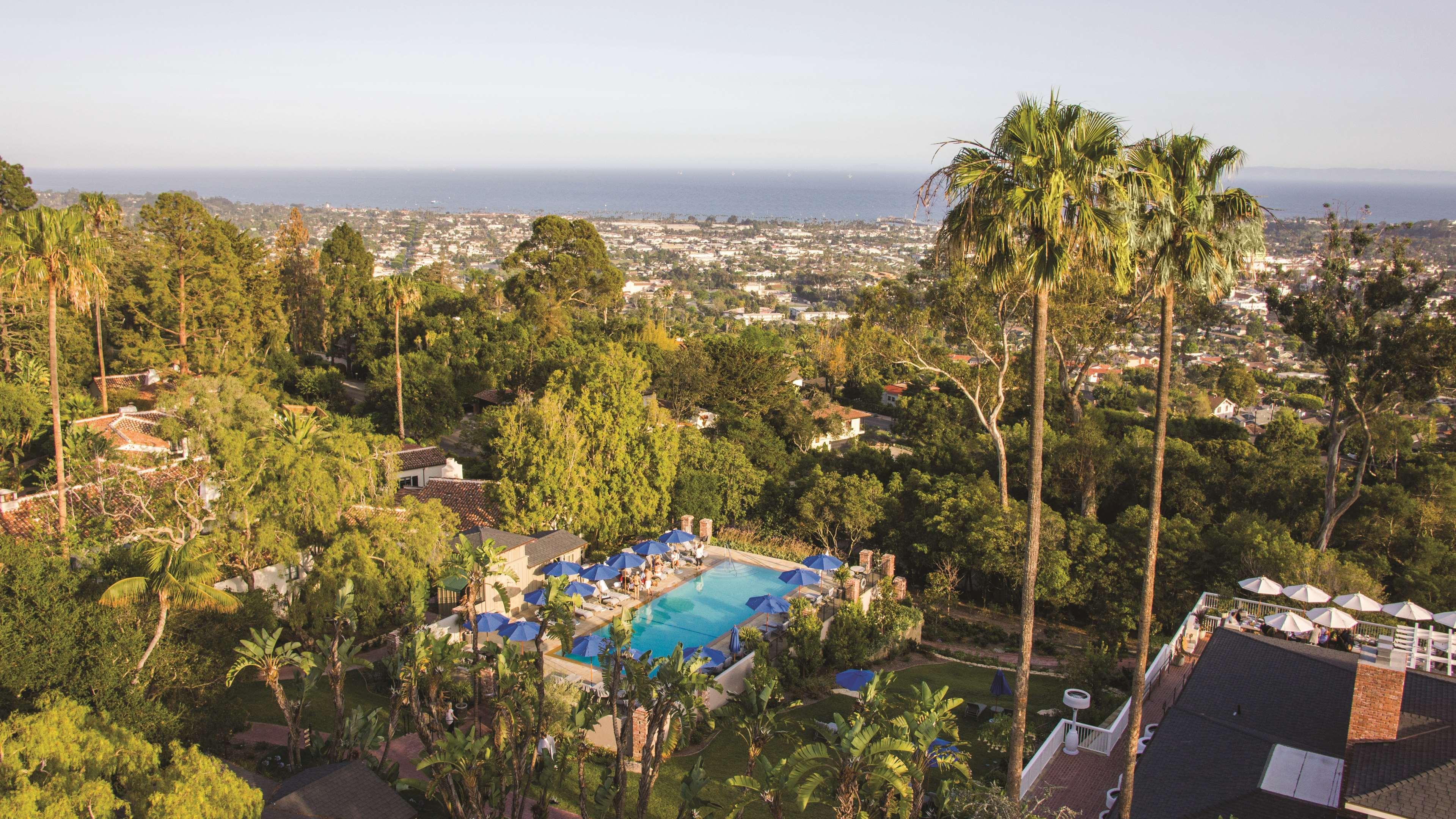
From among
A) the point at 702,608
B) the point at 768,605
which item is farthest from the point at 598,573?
the point at 768,605

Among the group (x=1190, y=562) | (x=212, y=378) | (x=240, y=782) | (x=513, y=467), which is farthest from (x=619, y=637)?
(x=212, y=378)

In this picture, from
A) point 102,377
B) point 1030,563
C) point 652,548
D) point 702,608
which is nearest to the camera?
point 1030,563

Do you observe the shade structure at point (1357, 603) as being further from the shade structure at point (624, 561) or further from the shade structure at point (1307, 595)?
the shade structure at point (624, 561)

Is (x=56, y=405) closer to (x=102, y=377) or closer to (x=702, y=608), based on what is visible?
(x=702, y=608)

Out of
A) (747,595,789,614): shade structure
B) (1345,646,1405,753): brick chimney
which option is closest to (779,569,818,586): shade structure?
(747,595,789,614): shade structure

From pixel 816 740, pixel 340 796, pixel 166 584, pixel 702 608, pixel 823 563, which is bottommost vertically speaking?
pixel 702 608

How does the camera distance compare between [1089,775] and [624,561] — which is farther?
[624,561]

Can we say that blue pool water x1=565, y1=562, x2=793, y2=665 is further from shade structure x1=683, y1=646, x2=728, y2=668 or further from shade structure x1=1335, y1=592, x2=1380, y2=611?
shade structure x1=1335, y1=592, x2=1380, y2=611

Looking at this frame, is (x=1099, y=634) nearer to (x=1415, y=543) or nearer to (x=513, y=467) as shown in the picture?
(x=1415, y=543)
